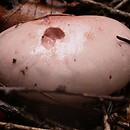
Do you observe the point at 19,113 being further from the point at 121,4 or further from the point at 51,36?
the point at 121,4

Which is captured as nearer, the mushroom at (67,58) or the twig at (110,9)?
the mushroom at (67,58)

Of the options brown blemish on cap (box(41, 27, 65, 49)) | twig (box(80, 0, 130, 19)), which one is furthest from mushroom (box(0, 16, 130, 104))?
twig (box(80, 0, 130, 19))

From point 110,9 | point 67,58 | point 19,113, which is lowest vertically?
point 19,113

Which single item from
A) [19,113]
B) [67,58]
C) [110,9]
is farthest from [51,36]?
[110,9]

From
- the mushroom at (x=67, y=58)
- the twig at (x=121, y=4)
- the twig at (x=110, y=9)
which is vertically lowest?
the mushroom at (x=67, y=58)

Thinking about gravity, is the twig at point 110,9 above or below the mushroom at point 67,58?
above

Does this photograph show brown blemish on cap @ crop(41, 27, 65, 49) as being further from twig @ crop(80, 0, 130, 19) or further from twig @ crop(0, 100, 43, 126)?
twig @ crop(80, 0, 130, 19)

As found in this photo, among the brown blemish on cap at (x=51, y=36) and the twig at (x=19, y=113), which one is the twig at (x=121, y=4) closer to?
the brown blemish on cap at (x=51, y=36)

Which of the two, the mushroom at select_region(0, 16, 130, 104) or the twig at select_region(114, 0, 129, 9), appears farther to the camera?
the twig at select_region(114, 0, 129, 9)

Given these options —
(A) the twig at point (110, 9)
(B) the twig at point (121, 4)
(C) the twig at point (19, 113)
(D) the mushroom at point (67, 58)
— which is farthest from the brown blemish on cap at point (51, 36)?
(B) the twig at point (121, 4)
